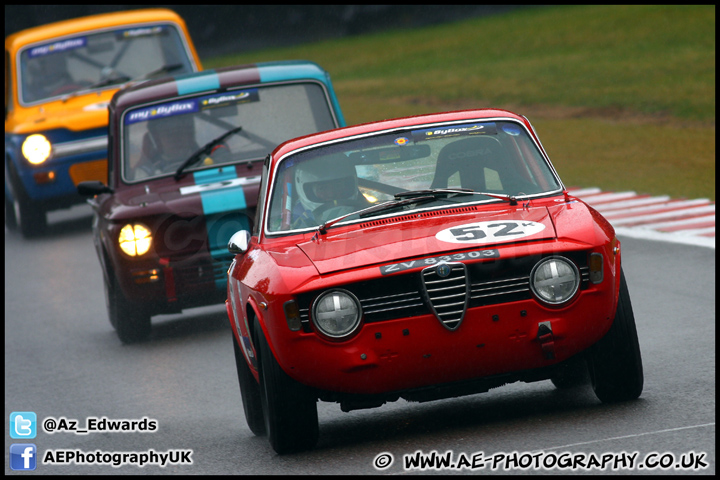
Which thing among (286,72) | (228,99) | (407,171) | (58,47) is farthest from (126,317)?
(58,47)

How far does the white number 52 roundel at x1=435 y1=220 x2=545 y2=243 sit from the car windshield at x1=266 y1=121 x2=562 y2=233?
590 mm

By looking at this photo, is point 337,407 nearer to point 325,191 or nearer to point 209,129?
point 325,191

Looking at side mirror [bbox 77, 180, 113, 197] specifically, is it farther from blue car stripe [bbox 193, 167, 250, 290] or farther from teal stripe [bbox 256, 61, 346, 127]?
teal stripe [bbox 256, 61, 346, 127]

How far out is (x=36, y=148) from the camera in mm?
15086

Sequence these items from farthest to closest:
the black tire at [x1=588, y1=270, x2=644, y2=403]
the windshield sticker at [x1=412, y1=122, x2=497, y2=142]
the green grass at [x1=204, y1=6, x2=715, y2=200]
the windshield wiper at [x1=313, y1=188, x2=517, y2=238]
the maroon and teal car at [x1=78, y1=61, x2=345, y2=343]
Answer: the green grass at [x1=204, y1=6, x2=715, y2=200], the maroon and teal car at [x1=78, y1=61, x2=345, y2=343], the windshield sticker at [x1=412, y1=122, x2=497, y2=142], the windshield wiper at [x1=313, y1=188, x2=517, y2=238], the black tire at [x1=588, y1=270, x2=644, y2=403]

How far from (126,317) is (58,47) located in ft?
20.6

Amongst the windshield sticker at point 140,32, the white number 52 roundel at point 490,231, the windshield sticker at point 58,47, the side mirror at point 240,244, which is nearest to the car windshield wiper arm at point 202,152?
the side mirror at point 240,244

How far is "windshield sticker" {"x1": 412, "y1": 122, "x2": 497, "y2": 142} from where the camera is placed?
22.7ft

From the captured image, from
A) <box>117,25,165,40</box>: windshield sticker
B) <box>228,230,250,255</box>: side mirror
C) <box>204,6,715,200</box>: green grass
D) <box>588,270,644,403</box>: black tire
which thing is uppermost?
<box>228,230,250,255</box>: side mirror

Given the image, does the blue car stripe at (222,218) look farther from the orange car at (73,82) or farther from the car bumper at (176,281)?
the orange car at (73,82)

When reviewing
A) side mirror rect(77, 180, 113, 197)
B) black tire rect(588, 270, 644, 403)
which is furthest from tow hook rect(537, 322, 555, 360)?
side mirror rect(77, 180, 113, 197)

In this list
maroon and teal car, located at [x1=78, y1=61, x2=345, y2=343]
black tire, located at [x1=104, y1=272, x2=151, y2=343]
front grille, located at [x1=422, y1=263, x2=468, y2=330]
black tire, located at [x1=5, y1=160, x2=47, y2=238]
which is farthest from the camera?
black tire, located at [x1=5, y1=160, x2=47, y2=238]

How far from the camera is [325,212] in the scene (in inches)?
262

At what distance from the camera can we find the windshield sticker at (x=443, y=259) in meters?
5.71
